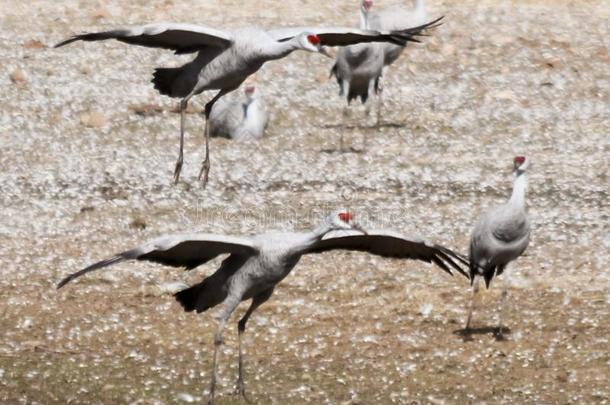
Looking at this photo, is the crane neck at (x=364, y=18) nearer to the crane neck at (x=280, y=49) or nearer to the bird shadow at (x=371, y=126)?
the bird shadow at (x=371, y=126)

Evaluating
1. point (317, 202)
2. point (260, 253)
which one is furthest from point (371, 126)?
point (260, 253)

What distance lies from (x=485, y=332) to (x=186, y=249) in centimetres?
339

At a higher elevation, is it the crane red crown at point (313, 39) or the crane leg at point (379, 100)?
the crane red crown at point (313, 39)

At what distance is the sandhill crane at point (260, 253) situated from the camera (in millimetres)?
9906

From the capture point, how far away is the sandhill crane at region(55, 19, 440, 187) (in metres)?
13.0

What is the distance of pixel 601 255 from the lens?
584 inches

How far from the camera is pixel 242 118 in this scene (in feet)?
63.6

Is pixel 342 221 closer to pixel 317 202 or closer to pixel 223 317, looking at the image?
pixel 223 317

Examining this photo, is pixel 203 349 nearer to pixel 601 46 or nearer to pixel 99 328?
pixel 99 328

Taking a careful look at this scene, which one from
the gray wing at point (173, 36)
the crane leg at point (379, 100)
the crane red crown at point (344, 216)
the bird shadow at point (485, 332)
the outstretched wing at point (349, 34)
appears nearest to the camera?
the crane red crown at point (344, 216)

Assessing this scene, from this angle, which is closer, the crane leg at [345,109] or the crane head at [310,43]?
the crane head at [310,43]

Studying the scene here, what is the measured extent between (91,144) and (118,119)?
118 centimetres

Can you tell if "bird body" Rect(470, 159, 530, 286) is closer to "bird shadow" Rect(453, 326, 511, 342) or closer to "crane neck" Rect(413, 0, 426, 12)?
"bird shadow" Rect(453, 326, 511, 342)

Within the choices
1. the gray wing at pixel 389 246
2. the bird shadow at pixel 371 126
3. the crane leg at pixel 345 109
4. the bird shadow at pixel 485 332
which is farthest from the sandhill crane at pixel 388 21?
the gray wing at pixel 389 246
